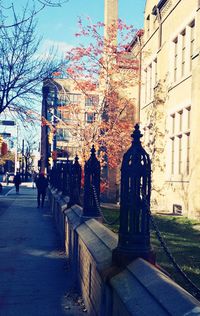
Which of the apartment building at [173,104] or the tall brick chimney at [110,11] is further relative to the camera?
the tall brick chimney at [110,11]

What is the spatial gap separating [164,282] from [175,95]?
634 inches

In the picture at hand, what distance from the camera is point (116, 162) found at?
20.8 meters

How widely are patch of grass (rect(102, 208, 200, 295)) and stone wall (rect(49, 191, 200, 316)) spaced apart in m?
0.97

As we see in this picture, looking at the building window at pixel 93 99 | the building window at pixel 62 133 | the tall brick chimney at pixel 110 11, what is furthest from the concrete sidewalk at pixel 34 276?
the tall brick chimney at pixel 110 11

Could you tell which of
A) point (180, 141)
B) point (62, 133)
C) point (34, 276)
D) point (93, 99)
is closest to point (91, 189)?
point (34, 276)

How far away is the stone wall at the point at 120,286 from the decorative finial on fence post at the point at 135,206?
9.0 inches

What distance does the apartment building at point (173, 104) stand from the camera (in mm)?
14719

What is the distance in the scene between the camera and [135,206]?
3.87 m

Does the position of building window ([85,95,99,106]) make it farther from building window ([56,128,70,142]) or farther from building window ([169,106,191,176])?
building window ([169,106,191,176])

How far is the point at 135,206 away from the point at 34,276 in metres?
3.80

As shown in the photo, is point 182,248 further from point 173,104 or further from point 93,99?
point 93,99

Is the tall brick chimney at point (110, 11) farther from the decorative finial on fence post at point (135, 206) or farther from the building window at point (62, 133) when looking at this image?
the decorative finial on fence post at point (135, 206)

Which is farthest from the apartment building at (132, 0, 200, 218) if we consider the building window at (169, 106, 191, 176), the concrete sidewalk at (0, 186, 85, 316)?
the concrete sidewalk at (0, 186, 85, 316)

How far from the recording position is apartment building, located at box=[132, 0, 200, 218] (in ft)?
48.3
